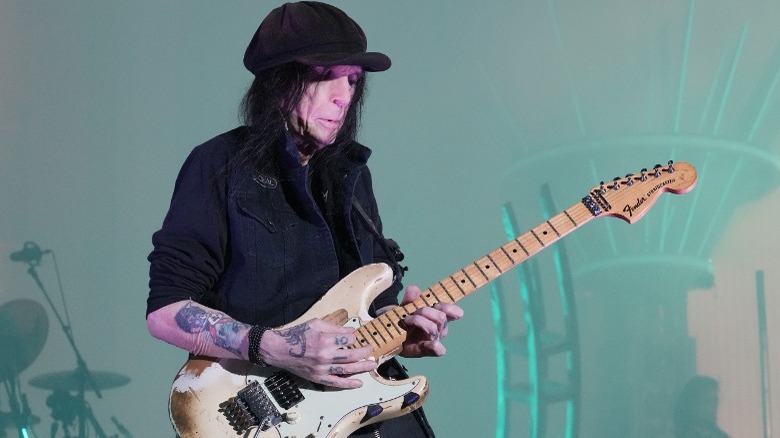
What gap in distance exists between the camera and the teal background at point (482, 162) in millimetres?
3496

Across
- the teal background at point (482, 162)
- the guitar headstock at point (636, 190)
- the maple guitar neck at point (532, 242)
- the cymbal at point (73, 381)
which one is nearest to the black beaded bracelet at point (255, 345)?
the maple guitar neck at point (532, 242)

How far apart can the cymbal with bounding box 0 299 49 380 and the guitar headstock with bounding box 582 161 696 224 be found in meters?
2.39

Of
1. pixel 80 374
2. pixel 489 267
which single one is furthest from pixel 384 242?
pixel 80 374

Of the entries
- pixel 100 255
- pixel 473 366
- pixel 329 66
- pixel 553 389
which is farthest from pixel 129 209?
pixel 329 66

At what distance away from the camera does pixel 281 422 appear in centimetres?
169

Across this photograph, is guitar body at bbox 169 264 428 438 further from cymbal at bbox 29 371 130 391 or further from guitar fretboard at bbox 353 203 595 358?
cymbal at bbox 29 371 130 391

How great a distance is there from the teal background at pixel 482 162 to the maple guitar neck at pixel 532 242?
150 centimetres

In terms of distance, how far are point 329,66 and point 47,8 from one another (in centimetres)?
221

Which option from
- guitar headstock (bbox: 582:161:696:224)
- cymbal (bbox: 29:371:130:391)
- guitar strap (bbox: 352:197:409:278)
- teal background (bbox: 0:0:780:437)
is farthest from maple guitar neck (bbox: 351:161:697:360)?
cymbal (bbox: 29:371:130:391)

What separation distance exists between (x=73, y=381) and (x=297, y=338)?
2195mm

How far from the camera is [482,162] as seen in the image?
355cm

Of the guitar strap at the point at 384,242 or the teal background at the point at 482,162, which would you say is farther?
the teal background at the point at 482,162

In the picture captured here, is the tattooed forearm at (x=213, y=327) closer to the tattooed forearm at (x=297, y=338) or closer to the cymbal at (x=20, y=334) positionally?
the tattooed forearm at (x=297, y=338)

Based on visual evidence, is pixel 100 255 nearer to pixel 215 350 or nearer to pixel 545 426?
pixel 545 426
